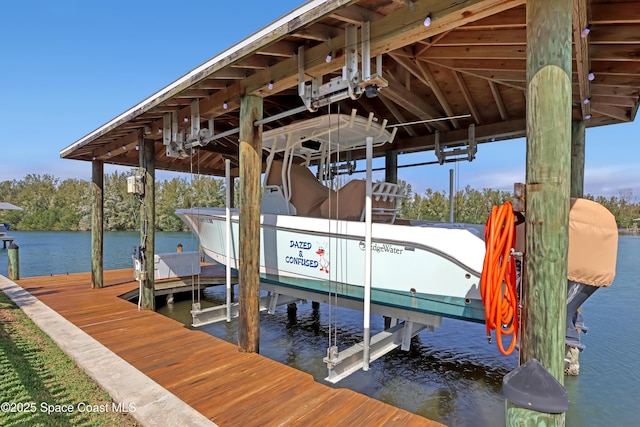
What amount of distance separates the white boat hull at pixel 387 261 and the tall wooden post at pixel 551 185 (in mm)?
1426

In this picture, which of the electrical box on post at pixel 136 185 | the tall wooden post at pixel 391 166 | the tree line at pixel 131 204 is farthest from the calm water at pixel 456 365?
the tree line at pixel 131 204

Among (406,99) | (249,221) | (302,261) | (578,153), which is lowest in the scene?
(302,261)

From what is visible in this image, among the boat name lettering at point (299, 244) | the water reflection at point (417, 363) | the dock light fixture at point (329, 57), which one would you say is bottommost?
the water reflection at point (417, 363)

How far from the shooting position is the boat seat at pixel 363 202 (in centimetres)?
433

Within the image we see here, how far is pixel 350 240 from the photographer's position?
156 inches

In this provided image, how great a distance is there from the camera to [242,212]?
3.58 metres

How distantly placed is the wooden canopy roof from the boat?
60cm

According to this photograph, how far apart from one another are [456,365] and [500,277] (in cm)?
331

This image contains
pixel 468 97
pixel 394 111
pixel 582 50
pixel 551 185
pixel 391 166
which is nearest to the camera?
pixel 551 185

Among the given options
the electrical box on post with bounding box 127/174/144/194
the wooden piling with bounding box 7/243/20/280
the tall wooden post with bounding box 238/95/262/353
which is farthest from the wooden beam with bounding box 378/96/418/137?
the wooden piling with bounding box 7/243/20/280

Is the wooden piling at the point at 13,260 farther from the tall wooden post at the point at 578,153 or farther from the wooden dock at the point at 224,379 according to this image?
the tall wooden post at the point at 578,153

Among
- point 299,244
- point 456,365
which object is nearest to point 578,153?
point 456,365

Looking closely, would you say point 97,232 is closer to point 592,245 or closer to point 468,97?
point 468,97

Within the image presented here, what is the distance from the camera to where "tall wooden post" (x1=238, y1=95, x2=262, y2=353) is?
11.7 feet
